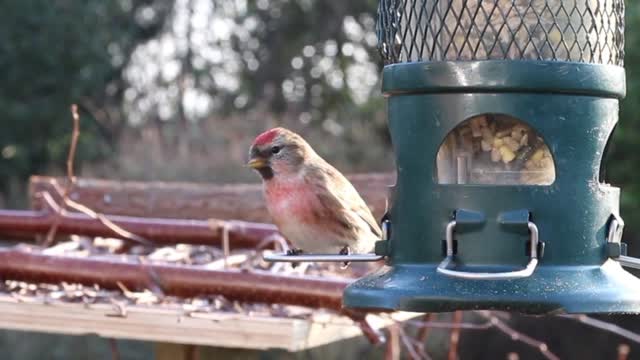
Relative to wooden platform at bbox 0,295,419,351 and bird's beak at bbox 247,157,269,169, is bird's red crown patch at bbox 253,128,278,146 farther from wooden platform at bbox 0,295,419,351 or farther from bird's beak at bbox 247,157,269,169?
wooden platform at bbox 0,295,419,351

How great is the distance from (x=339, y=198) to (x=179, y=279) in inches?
31.0

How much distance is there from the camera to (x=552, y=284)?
2.86 m

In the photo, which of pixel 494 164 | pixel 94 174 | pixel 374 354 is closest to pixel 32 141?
pixel 94 174

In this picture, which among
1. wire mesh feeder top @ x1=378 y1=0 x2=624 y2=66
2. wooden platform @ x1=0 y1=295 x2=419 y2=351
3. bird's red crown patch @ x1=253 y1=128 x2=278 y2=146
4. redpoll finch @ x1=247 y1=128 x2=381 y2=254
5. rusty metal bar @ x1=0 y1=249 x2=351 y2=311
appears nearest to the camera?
wire mesh feeder top @ x1=378 y1=0 x2=624 y2=66

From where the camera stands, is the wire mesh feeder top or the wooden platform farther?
the wooden platform

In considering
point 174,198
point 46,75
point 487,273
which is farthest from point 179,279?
point 46,75

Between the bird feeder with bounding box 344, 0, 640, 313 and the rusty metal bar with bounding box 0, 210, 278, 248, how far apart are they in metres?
2.13

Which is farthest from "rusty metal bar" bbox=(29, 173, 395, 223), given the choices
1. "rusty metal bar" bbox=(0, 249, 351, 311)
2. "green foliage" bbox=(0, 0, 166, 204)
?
"green foliage" bbox=(0, 0, 166, 204)

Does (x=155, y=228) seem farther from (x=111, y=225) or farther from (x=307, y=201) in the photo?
(x=307, y=201)

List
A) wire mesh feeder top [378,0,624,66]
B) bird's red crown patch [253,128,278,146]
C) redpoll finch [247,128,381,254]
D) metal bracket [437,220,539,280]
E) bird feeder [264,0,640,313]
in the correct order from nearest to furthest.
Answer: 1. metal bracket [437,220,539,280]
2. bird feeder [264,0,640,313]
3. wire mesh feeder top [378,0,624,66]
4. redpoll finch [247,128,381,254]
5. bird's red crown patch [253,128,278,146]

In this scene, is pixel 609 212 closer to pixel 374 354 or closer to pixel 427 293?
pixel 427 293

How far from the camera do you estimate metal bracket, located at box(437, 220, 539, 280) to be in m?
2.64

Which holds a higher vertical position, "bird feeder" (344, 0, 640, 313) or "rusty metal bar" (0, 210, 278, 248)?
"bird feeder" (344, 0, 640, 313)

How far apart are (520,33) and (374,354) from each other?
821 centimetres
